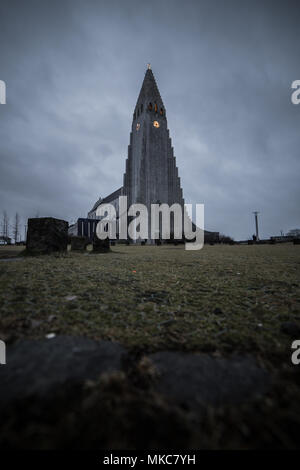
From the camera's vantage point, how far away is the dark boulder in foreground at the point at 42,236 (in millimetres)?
6023

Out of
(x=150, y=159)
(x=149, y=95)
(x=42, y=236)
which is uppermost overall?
(x=149, y=95)

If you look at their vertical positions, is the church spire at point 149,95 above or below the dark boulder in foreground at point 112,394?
above

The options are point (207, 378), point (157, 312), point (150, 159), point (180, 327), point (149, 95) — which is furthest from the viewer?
point (149, 95)

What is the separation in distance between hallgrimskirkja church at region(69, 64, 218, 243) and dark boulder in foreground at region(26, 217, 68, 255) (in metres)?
47.5

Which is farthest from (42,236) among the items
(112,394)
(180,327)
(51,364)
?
(112,394)

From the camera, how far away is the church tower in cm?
5397

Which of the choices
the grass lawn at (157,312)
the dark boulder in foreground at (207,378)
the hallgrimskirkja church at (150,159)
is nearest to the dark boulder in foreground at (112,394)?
the dark boulder in foreground at (207,378)

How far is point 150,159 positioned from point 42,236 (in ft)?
178

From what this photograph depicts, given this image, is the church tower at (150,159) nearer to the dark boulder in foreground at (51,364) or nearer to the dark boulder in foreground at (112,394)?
the dark boulder in foreground at (51,364)

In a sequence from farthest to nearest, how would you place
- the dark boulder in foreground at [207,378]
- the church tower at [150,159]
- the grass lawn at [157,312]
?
the church tower at [150,159] → the grass lawn at [157,312] → the dark boulder in foreground at [207,378]

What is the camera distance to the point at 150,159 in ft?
179

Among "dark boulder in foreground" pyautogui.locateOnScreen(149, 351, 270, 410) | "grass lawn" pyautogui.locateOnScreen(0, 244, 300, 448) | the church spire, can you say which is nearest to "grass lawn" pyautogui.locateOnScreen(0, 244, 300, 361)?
"grass lawn" pyautogui.locateOnScreen(0, 244, 300, 448)

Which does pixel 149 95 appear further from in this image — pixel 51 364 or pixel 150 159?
pixel 51 364

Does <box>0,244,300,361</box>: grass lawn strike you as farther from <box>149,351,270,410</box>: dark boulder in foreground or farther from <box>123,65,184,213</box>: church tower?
<box>123,65,184,213</box>: church tower
